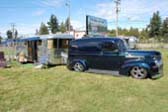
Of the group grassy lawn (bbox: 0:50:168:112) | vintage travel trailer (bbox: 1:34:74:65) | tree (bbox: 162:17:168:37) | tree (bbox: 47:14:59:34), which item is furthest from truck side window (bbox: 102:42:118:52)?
tree (bbox: 47:14:59:34)

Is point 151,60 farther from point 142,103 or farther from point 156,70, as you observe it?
point 142,103

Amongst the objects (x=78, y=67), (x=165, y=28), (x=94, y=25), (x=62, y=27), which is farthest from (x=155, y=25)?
(x=78, y=67)

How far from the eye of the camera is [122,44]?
13.0 metres

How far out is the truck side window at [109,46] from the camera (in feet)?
43.3

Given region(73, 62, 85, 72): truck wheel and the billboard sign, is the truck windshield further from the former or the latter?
the billboard sign

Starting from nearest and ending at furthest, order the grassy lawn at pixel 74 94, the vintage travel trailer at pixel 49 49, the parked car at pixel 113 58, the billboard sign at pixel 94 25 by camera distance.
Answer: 1. the grassy lawn at pixel 74 94
2. the parked car at pixel 113 58
3. the vintage travel trailer at pixel 49 49
4. the billboard sign at pixel 94 25

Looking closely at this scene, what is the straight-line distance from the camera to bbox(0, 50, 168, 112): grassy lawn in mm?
7387

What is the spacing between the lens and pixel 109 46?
13.4 meters

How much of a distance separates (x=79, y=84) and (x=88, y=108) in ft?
7.04

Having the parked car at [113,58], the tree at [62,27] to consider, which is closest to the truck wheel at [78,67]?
the parked car at [113,58]

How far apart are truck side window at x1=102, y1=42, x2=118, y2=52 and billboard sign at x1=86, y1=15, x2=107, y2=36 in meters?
13.1

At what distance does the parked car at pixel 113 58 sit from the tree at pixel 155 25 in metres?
75.1

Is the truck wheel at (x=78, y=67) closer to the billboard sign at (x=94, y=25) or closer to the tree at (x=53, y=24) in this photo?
the billboard sign at (x=94, y=25)

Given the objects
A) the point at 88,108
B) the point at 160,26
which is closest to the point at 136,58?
the point at 88,108
